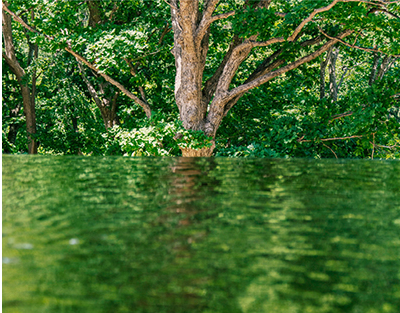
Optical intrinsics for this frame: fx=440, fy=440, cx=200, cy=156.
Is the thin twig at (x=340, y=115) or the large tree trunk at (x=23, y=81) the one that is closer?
the thin twig at (x=340, y=115)

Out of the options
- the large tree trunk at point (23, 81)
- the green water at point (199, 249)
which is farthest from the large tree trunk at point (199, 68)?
the green water at point (199, 249)

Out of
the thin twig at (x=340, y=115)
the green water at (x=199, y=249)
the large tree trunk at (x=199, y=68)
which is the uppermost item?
the large tree trunk at (x=199, y=68)

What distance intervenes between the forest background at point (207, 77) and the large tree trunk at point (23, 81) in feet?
0.12

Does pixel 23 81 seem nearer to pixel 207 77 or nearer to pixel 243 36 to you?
pixel 207 77

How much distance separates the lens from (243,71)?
14188mm

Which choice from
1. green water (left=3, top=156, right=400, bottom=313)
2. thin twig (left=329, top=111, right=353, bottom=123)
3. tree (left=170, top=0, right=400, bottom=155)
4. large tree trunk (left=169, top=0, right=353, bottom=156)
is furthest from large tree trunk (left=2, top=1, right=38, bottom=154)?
green water (left=3, top=156, right=400, bottom=313)

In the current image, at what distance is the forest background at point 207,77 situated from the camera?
9867 millimetres

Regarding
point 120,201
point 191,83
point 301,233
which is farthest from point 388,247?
point 191,83

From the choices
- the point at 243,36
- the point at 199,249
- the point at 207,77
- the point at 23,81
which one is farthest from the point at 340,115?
the point at 199,249

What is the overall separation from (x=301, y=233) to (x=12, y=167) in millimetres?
1396

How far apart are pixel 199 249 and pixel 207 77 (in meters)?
12.3

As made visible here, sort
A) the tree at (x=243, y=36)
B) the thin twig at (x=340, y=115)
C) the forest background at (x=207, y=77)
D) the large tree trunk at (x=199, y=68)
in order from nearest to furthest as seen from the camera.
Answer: the tree at (x=243, y=36) → the forest background at (x=207, y=77) → the large tree trunk at (x=199, y=68) → the thin twig at (x=340, y=115)

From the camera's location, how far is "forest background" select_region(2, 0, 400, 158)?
9867mm

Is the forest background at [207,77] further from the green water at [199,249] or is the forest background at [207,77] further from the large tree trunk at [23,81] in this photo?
the green water at [199,249]
